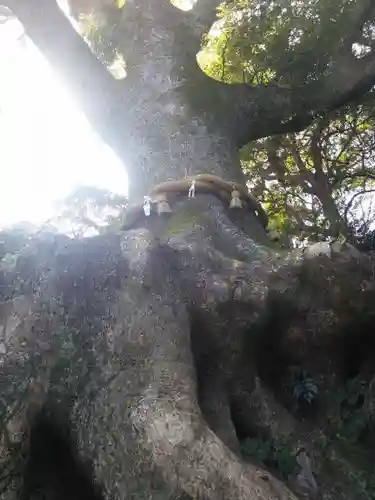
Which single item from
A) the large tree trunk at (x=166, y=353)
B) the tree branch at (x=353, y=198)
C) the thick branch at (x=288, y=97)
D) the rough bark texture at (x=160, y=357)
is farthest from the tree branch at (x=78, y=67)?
the tree branch at (x=353, y=198)

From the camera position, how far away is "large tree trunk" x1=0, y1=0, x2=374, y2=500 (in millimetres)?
2225

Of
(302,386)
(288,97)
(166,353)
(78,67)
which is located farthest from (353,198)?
(166,353)

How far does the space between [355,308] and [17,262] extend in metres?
1.66

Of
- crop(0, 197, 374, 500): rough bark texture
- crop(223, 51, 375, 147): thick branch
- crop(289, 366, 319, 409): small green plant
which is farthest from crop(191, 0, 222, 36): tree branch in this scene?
crop(289, 366, 319, 409): small green plant

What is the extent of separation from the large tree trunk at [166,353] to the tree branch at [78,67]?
141 cm

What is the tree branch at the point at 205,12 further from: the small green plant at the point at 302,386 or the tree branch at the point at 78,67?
the small green plant at the point at 302,386

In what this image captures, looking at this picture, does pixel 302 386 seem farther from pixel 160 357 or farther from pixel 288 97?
pixel 288 97

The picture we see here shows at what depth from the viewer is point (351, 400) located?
3.01 meters

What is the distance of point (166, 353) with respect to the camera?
8.48 ft

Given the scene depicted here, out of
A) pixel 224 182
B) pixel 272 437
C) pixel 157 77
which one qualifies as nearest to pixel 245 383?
pixel 272 437

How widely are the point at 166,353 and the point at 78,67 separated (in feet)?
10.1

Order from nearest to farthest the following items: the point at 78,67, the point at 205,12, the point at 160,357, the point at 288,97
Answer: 1. the point at 160,357
2. the point at 78,67
3. the point at 288,97
4. the point at 205,12

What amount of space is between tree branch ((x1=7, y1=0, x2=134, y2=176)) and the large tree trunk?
1.41 meters

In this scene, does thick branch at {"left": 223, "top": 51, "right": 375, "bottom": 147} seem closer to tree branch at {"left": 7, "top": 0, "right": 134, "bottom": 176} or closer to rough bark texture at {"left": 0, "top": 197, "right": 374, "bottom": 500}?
tree branch at {"left": 7, "top": 0, "right": 134, "bottom": 176}
